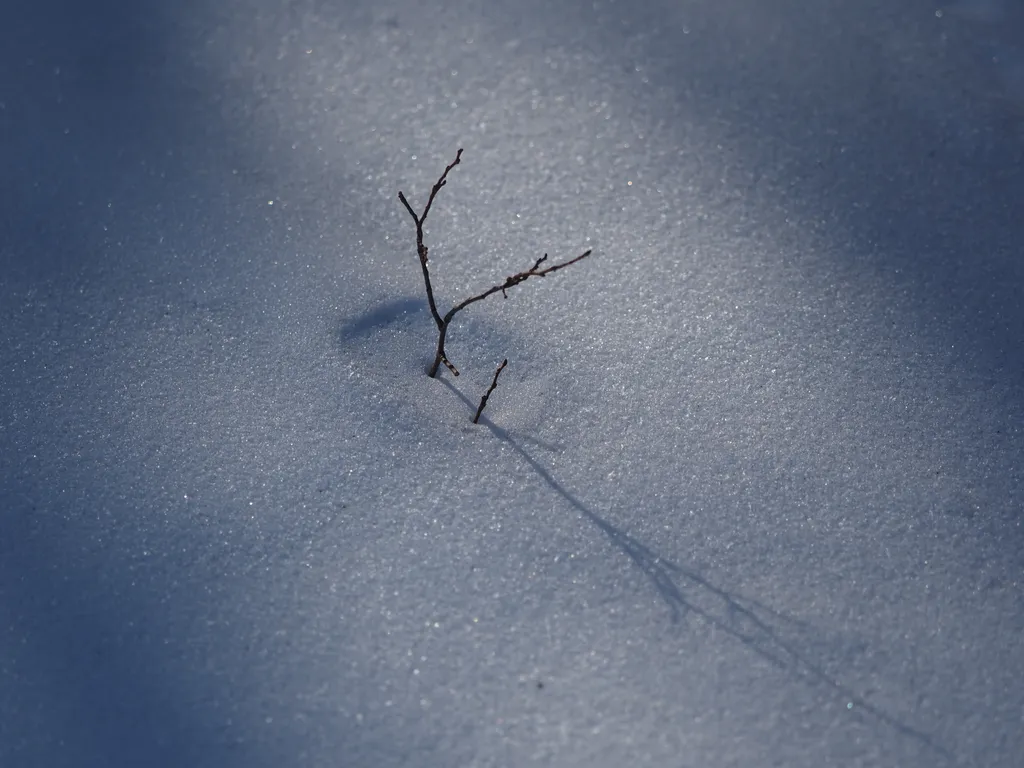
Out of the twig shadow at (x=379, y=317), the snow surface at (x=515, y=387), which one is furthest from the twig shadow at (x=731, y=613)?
the twig shadow at (x=379, y=317)

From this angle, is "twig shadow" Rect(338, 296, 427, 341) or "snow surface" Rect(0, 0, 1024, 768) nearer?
"snow surface" Rect(0, 0, 1024, 768)

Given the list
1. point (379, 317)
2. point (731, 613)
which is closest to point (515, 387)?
point (379, 317)

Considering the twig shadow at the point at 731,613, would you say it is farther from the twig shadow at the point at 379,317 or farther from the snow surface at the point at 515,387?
the twig shadow at the point at 379,317

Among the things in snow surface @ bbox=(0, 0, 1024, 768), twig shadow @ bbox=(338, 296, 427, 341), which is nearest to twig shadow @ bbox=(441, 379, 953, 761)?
snow surface @ bbox=(0, 0, 1024, 768)

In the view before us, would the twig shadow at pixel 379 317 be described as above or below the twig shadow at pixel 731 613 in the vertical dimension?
above

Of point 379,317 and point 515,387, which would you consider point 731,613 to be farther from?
point 379,317

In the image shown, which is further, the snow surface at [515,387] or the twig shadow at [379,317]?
the twig shadow at [379,317]

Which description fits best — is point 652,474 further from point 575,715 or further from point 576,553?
A: point 575,715

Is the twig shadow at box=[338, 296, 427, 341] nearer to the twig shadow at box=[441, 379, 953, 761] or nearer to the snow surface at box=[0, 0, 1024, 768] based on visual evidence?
the snow surface at box=[0, 0, 1024, 768]

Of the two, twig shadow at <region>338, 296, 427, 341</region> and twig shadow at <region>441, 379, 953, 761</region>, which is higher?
twig shadow at <region>338, 296, 427, 341</region>
